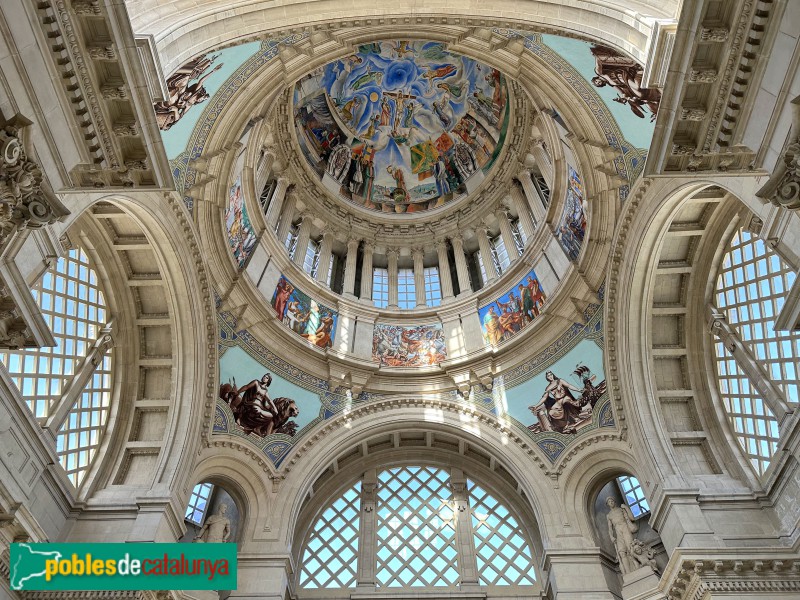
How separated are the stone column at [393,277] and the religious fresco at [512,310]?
132 inches

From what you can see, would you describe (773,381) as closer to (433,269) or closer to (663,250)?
(663,250)

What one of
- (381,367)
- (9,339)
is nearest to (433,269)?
(381,367)

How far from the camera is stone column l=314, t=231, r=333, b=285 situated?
2212 centimetres

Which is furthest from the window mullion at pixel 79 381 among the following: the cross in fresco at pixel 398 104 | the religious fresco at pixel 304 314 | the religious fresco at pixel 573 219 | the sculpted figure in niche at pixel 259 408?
the cross in fresco at pixel 398 104

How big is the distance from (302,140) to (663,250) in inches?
555

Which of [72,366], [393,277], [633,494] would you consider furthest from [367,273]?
[633,494]

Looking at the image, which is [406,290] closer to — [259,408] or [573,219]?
[573,219]

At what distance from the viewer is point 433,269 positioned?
80.5 ft

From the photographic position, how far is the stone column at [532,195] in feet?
68.7

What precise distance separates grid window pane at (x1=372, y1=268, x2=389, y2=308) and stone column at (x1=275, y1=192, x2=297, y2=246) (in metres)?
3.79

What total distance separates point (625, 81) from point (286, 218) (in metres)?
12.5

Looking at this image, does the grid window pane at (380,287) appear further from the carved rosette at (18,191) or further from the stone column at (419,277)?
the carved rosette at (18,191)

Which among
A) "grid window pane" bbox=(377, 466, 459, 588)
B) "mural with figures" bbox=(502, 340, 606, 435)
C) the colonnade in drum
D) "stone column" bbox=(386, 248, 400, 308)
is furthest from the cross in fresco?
"grid window pane" bbox=(377, 466, 459, 588)

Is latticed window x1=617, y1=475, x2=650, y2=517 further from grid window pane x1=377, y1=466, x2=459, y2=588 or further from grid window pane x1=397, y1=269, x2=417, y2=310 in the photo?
grid window pane x1=397, y1=269, x2=417, y2=310
